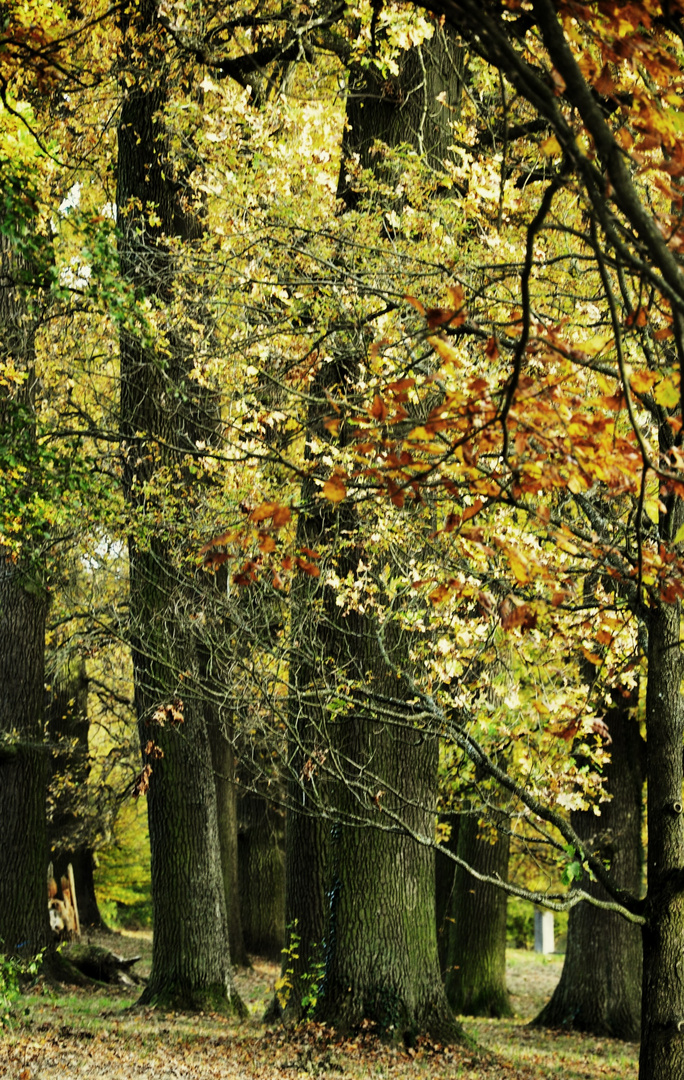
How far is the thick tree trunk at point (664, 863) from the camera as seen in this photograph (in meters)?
4.83

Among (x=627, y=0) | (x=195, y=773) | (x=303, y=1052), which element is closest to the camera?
(x=627, y=0)

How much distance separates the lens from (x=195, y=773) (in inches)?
422

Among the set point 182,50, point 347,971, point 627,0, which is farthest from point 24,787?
point 627,0

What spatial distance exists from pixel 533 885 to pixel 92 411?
14.4 meters

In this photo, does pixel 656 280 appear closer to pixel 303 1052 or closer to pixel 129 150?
pixel 303 1052

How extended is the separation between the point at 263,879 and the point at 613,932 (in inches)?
352

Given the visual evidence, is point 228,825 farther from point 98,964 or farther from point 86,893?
point 86,893

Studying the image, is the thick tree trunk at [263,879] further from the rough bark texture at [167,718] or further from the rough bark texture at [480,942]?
the rough bark texture at [167,718]

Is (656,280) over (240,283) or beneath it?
beneath

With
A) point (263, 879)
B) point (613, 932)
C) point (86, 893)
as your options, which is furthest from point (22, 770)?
point (86, 893)

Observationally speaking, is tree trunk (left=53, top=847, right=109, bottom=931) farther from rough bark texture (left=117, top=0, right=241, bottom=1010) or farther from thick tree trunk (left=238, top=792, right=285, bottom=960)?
rough bark texture (left=117, top=0, right=241, bottom=1010)

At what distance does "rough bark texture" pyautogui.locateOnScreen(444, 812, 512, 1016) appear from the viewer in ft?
42.0

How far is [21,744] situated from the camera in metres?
11.7

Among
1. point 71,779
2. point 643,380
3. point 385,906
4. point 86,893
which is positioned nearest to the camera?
point 643,380
